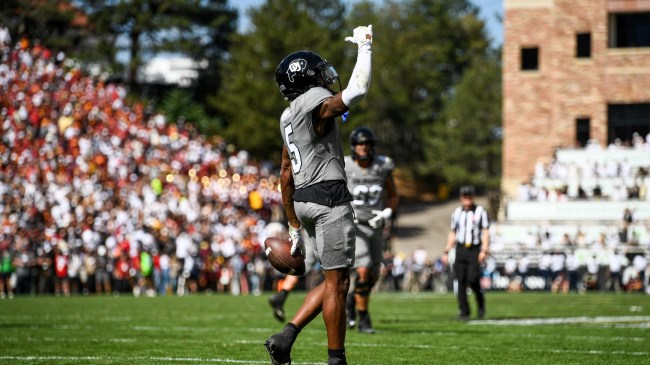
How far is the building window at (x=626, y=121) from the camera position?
4506 centimetres

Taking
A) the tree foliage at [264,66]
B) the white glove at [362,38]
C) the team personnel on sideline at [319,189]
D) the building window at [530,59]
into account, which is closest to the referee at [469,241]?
the team personnel on sideline at [319,189]

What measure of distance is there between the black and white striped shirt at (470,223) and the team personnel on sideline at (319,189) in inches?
279

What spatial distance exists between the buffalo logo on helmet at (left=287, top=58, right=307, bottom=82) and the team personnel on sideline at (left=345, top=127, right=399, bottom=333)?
482 centimetres

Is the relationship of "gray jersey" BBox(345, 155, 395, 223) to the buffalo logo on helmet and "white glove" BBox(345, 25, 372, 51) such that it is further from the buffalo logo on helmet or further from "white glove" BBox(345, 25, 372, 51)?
"white glove" BBox(345, 25, 372, 51)

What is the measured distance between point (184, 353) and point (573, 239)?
26.8 m

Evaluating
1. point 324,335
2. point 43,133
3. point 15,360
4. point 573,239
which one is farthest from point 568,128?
point 15,360

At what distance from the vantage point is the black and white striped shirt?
45.2 ft

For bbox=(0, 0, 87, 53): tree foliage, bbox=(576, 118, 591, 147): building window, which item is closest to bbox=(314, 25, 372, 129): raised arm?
bbox=(576, 118, 591, 147): building window

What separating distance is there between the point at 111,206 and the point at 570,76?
24.1m

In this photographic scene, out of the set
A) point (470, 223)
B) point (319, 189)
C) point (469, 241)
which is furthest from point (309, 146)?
point (469, 241)

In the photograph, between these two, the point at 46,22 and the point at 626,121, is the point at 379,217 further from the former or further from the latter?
the point at 46,22

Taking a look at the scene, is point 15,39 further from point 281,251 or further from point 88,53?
point 281,251

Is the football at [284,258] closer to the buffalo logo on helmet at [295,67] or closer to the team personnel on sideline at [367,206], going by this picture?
the buffalo logo on helmet at [295,67]

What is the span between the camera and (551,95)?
154 ft
